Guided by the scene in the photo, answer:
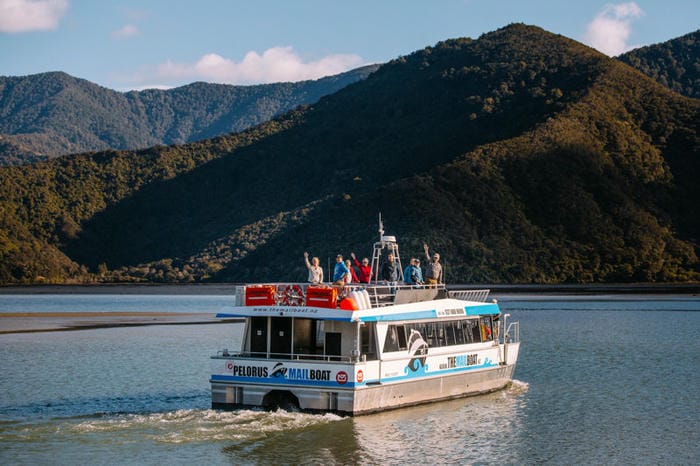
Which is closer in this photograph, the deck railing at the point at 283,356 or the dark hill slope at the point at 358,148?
the deck railing at the point at 283,356

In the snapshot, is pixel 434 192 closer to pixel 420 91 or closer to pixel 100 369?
pixel 420 91

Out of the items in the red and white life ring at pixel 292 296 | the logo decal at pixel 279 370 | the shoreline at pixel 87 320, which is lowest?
the shoreline at pixel 87 320

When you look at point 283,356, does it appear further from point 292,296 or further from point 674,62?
point 674,62

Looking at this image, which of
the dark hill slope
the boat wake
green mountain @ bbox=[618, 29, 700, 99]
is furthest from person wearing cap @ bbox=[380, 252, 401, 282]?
green mountain @ bbox=[618, 29, 700, 99]

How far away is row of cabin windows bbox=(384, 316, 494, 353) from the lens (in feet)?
93.4

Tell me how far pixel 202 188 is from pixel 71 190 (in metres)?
22.2

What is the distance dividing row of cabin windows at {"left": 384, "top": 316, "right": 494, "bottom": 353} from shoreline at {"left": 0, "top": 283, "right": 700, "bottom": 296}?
7216 centimetres

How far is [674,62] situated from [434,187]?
281 feet

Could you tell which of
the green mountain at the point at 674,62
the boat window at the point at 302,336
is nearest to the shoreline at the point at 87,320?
the boat window at the point at 302,336

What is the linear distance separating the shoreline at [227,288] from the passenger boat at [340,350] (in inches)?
2964

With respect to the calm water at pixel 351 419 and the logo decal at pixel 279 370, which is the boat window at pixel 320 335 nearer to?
the logo decal at pixel 279 370

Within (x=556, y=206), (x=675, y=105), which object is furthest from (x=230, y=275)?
(x=675, y=105)

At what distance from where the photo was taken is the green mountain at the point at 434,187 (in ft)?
389

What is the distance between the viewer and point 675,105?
145250 mm
